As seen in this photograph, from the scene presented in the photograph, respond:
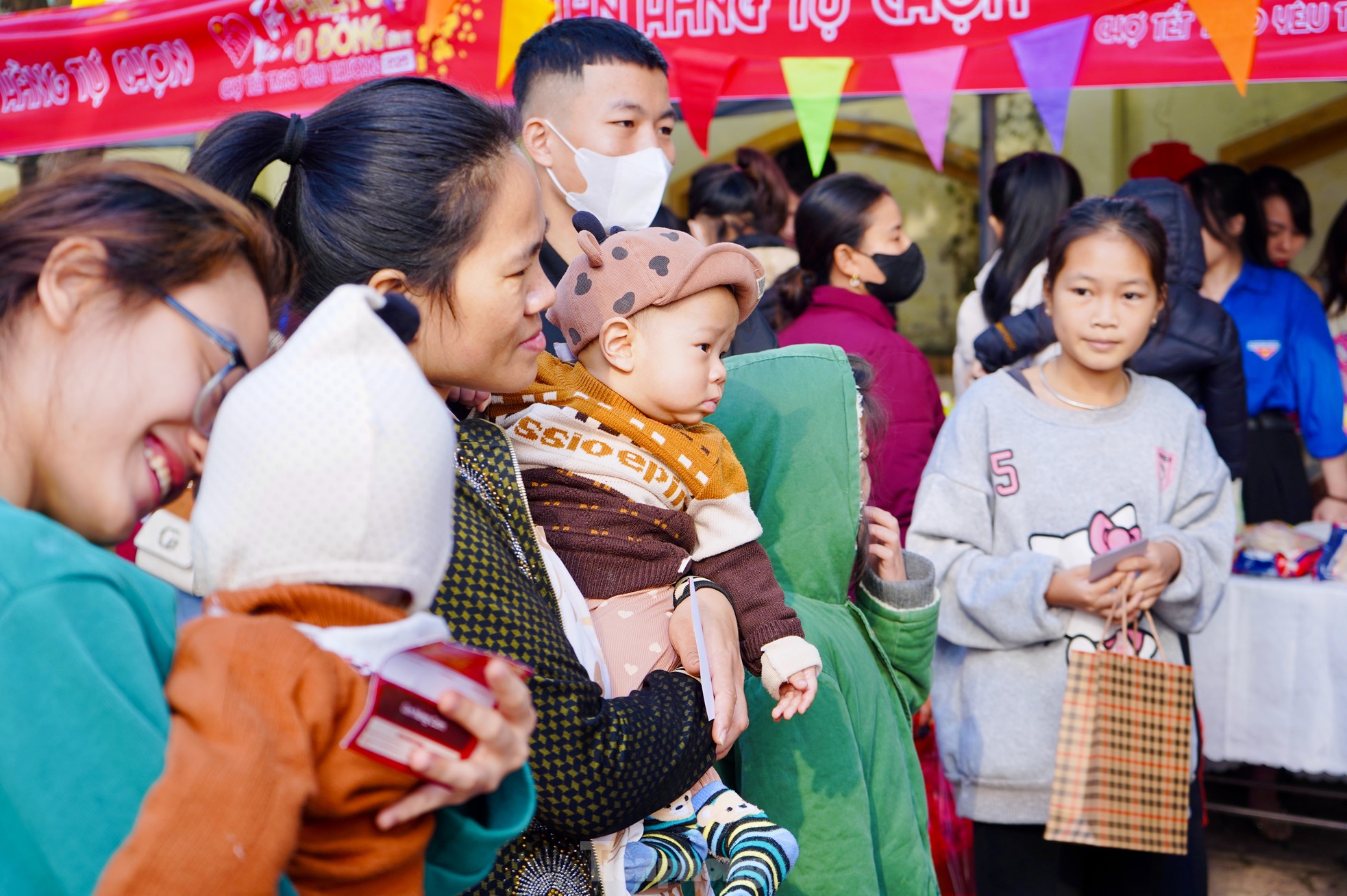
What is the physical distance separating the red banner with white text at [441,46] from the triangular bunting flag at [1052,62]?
34mm

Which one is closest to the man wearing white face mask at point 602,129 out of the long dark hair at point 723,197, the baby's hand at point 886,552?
the baby's hand at point 886,552

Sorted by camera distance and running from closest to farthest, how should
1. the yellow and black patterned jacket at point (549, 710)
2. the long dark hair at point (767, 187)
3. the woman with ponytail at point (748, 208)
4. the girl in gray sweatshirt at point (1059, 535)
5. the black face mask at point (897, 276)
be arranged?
the yellow and black patterned jacket at point (549, 710), the girl in gray sweatshirt at point (1059, 535), the black face mask at point (897, 276), the woman with ponytail at point (748, 208), the long dark hair at point (767, 187)

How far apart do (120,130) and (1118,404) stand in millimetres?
4277

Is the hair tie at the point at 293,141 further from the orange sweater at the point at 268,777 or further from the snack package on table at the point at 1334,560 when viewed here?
the snack package on table at the point at 1334,560

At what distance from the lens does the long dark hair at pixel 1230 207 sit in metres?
4.96

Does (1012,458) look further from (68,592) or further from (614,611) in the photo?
(68,592)

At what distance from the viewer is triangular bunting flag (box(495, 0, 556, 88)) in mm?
4219

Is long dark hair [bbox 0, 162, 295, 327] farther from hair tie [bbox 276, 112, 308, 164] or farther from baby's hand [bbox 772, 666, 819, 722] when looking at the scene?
baby's hand [bbox 772, 666, 819, 722]

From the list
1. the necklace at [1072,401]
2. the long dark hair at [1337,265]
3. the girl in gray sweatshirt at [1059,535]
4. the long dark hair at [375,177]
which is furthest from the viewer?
the long dark hair at [1337,265]

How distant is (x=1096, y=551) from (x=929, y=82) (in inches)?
74.3

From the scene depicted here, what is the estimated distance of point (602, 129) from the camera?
2590 millimetres

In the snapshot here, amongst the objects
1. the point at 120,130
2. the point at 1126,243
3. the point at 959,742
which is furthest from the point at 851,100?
the point at 959,742

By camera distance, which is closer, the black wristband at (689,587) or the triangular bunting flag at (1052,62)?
the black wristband at (689,587)

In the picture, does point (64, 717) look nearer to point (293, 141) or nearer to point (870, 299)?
point (293, 141)
